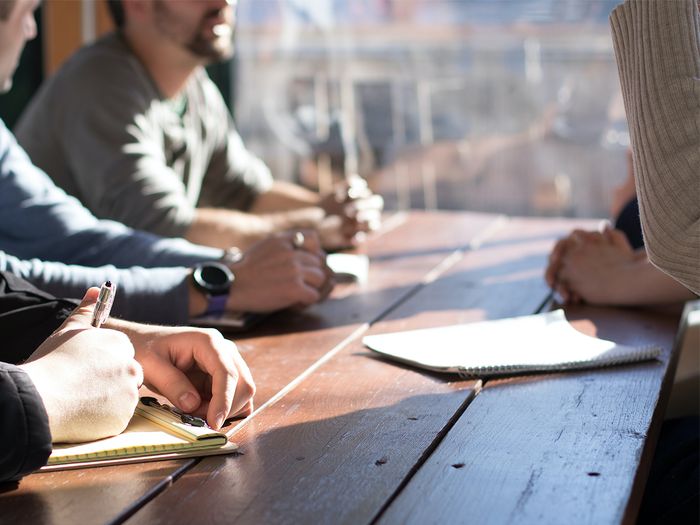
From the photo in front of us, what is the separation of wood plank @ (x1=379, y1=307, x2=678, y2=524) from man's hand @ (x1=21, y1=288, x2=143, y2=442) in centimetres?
28

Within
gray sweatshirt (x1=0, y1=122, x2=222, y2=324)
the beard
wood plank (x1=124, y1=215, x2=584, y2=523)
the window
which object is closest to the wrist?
gray sweatshirt (x1=0, y1=122, x2=222, y2=324)

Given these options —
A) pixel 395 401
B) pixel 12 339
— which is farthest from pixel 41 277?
pixel 395 401

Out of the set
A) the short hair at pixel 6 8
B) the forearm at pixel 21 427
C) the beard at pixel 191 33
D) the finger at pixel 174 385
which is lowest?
the finger at pixel 174 385

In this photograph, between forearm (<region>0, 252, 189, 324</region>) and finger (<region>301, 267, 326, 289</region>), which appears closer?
forearm (<region>0, 252, 189, 324</region>)

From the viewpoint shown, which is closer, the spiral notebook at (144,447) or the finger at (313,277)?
the spiral notebook at (144,447)

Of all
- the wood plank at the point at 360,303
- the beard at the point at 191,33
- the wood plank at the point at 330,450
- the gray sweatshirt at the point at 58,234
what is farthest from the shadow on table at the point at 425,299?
the beard at the point at 191,33

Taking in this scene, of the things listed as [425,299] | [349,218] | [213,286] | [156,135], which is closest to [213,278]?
[213,286]

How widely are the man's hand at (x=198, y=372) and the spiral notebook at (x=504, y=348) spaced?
0.90 ft

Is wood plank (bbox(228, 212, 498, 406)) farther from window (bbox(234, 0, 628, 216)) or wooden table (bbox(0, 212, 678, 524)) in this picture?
window (bbox(234, 0, 628, 216))

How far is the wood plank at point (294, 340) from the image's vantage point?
82 centimetres

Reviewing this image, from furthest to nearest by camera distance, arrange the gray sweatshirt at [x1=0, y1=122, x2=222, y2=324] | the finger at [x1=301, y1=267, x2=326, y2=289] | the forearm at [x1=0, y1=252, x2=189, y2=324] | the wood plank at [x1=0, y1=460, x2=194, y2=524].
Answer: the gray sweatshirt at [x1=0, y1=122, x2=222, y2=324]
the finger at [x1=301, y1=267, x2=326, y2=289]
the forearm at [x1=0, y1=252, x2=189, y2=324]
the wood plank at [x1=0, y1=460, x2=194, y2=524]

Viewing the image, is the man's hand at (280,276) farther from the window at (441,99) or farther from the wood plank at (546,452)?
the window at (441,99)

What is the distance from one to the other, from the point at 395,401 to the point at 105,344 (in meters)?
0.32

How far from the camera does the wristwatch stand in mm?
1533
